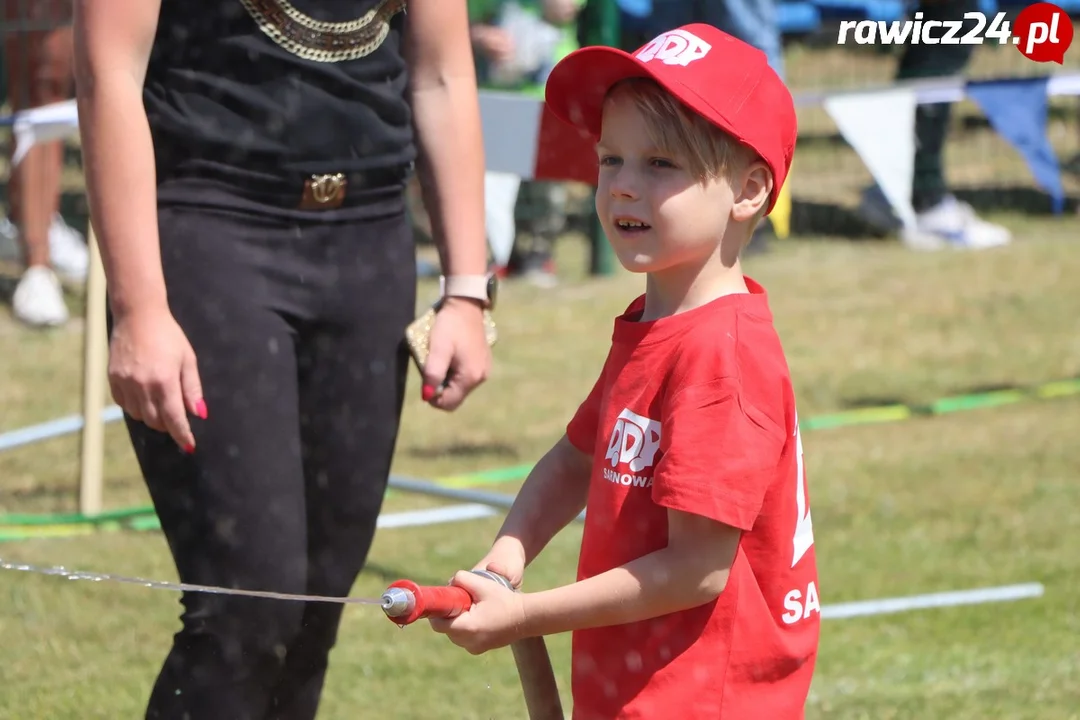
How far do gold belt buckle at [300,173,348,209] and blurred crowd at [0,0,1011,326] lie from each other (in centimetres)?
553

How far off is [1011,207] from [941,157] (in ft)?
3.82

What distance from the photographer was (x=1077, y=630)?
4.38 m

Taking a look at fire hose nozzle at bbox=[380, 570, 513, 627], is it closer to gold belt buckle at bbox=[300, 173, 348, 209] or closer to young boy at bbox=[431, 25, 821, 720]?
young boy at bbox=[431, 25, 821, 720]

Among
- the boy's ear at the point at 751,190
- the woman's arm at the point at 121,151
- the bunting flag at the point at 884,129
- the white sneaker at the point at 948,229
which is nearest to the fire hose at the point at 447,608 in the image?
the woman's arm at the point at 121,151

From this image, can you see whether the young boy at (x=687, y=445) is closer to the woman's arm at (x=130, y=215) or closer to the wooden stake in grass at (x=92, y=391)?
the woman's arm at (x=130, y=215)

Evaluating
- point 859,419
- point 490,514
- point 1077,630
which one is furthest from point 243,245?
point 859,419

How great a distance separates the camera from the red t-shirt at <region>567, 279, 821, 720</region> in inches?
81.9

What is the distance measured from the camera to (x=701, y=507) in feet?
6.75

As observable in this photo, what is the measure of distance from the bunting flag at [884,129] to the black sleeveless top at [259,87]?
3999mm

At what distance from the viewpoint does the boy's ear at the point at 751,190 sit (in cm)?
226

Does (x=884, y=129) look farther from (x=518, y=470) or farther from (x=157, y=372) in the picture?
(x=157, y=372)

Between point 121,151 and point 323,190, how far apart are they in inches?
13.9

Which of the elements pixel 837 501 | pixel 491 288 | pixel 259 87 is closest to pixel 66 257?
pixel 837 501

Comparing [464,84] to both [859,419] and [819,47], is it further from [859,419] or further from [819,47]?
[819,47]
